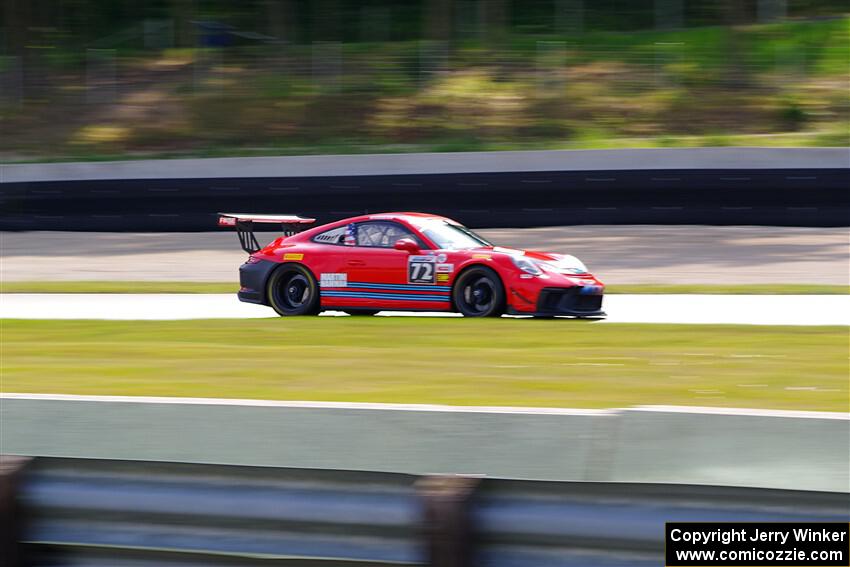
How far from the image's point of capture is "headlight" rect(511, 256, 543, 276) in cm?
1053

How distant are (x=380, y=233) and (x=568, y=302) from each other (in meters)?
2.07

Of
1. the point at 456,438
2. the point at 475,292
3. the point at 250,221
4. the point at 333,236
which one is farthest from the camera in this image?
the point at 250,221

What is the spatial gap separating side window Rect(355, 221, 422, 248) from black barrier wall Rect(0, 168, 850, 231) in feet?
24.6

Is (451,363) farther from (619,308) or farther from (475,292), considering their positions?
(619,308)

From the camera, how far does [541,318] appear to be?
35.6 feet

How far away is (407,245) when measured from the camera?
1113cm

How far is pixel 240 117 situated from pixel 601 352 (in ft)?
73.9

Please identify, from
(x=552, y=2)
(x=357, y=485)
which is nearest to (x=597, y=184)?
(x=357, y=485)

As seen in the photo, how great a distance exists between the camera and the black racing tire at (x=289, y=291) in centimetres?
1152

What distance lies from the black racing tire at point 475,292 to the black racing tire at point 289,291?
158 cm

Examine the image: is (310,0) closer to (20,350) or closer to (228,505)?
(20,350)

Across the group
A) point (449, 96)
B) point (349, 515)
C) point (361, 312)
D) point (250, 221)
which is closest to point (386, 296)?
point (361, 312)

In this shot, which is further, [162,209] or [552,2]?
[552,2]

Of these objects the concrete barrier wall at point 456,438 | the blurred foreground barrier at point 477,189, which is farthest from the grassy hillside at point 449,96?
the concrete barrier wall at point 456,438
